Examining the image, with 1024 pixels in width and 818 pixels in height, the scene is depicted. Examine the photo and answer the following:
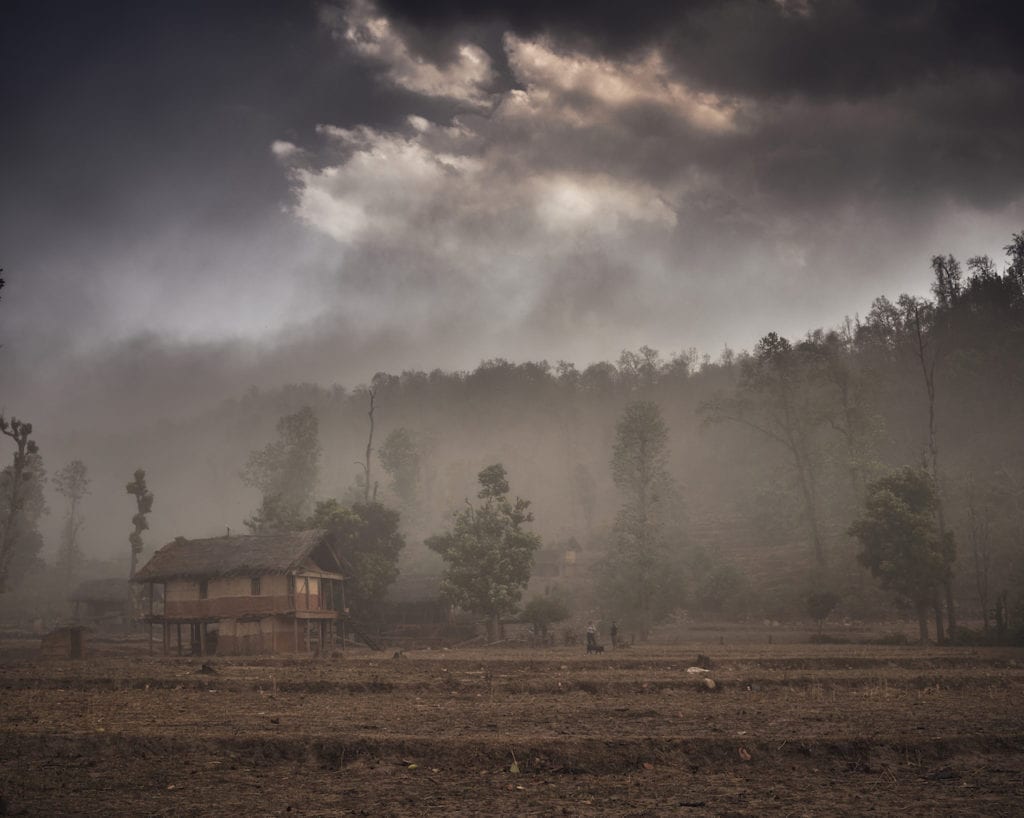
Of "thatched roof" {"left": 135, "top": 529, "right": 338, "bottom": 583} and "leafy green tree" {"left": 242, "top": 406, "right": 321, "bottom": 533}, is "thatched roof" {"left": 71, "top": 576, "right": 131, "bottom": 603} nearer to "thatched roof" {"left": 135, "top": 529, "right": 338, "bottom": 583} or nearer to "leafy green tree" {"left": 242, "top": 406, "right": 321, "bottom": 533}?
"leafy green tree" {"left": 242, "top": 406, "right": 321, "bottom": 533}

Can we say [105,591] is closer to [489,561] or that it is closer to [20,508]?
[20,508]

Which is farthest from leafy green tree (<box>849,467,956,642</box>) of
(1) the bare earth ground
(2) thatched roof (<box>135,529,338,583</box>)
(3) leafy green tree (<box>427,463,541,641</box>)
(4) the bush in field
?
(2) thatched roof (<box>135,529,338,583</box>)

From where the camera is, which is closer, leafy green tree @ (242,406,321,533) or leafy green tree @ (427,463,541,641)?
leafy green tree @ (427,463,541,641)

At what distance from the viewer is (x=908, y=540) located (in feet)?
136

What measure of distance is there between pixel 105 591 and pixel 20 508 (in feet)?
36.4

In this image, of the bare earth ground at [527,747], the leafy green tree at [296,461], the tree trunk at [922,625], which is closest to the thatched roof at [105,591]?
the leafy green tree at [296,461]

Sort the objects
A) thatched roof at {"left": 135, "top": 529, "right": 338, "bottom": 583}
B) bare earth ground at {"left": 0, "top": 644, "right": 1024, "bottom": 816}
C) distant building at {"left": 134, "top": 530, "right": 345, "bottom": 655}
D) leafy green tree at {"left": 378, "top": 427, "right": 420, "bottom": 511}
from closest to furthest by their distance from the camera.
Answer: bare earth ground at {"left": 0, "top": 644, "right": 1024, "bottom": 816} → distant building at {"left": 134, "top": 530, "right": 345, "bottom": 655} → thatched roof at {"left": 135, "top": 529, "right": 338, "bottom": 583} → leafy green tree at {"left": 378, "top": 427, "right": 420, "bottom": 511}

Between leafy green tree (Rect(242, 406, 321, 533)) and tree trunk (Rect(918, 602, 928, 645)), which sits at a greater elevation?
leafy green tree (Rect(242, 406, 321, 533))

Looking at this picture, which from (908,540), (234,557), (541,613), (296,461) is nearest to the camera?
(908,540)

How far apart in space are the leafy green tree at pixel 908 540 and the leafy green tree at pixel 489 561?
67.9 ft

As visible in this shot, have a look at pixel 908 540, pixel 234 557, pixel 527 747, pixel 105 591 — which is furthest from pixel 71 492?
pixel 527 747

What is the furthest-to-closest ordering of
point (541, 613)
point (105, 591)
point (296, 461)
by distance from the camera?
point (296, 461) < point (105, 591) < point (541, 613)

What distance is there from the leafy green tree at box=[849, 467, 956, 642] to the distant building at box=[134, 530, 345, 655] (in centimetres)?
3153

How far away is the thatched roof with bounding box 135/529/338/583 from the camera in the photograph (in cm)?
4353
